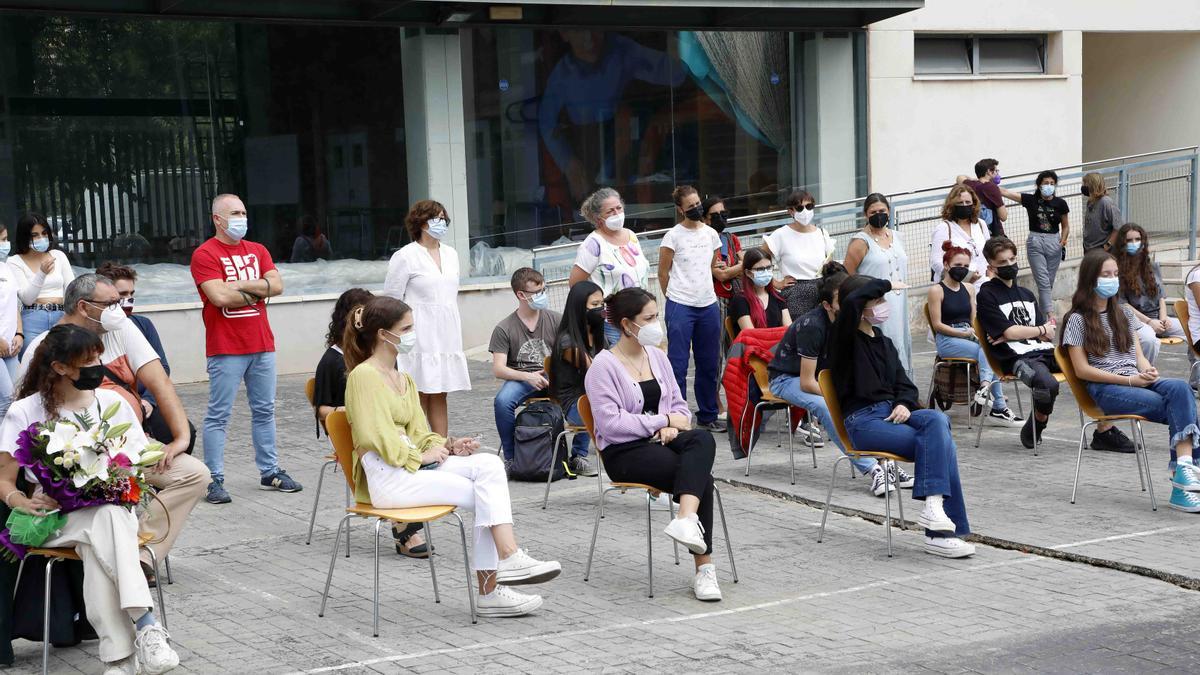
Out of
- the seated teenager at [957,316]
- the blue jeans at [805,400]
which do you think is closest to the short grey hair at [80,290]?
the blue jeans at [805,400]

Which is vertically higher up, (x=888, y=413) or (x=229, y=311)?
(x=229, y=311)

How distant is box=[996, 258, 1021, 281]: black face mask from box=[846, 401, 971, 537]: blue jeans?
130 inches

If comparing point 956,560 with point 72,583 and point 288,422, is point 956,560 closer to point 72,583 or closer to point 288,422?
point 72,583

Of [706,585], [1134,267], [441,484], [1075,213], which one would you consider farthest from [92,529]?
[1075,213]

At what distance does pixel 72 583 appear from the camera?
19.5 ft

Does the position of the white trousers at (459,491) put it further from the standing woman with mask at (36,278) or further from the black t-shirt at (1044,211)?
the black t-shirt at (1044,211)

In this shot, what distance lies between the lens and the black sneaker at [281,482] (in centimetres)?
941

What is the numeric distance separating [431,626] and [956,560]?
2.78 metres

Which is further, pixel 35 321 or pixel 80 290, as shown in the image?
pixel 35 321

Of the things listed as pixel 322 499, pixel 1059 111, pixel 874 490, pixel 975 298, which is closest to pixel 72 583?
pixel 322 499

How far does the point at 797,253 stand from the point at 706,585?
514cm

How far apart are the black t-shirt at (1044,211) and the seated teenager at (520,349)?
733cm

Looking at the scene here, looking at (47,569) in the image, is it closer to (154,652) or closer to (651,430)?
(154,652)

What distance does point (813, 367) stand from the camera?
875 cm
